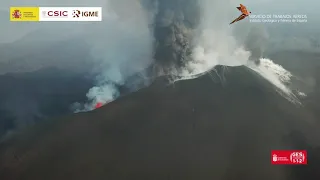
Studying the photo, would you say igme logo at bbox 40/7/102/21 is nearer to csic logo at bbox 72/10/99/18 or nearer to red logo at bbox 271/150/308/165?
csic logo at bbox 72/10/99/18

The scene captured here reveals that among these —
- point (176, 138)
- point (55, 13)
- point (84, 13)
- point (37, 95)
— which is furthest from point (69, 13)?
point (37, 95)

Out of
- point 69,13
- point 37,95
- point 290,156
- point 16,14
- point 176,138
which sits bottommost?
point 290,156

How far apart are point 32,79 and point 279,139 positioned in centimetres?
5119

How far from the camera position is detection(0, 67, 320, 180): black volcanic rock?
37.7 metres

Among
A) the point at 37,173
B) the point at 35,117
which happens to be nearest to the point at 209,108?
the point at 37,173

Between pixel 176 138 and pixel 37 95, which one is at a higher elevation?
pixel 37 95

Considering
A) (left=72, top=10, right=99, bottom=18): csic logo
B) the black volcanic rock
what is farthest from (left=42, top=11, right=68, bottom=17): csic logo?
the black volcanic rock

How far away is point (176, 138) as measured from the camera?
1706 inches

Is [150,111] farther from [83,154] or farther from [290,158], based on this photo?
[290,158]

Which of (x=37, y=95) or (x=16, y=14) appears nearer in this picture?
(x=16, y=14)

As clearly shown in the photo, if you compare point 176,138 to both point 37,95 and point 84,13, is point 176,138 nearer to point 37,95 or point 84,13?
point 84,13

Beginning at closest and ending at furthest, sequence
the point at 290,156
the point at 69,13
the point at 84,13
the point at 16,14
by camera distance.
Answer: the point at 290,156 → the point at 69,13 → the point at 16,14 → the point at 84,13

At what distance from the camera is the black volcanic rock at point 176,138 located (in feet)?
124

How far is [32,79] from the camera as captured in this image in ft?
211
